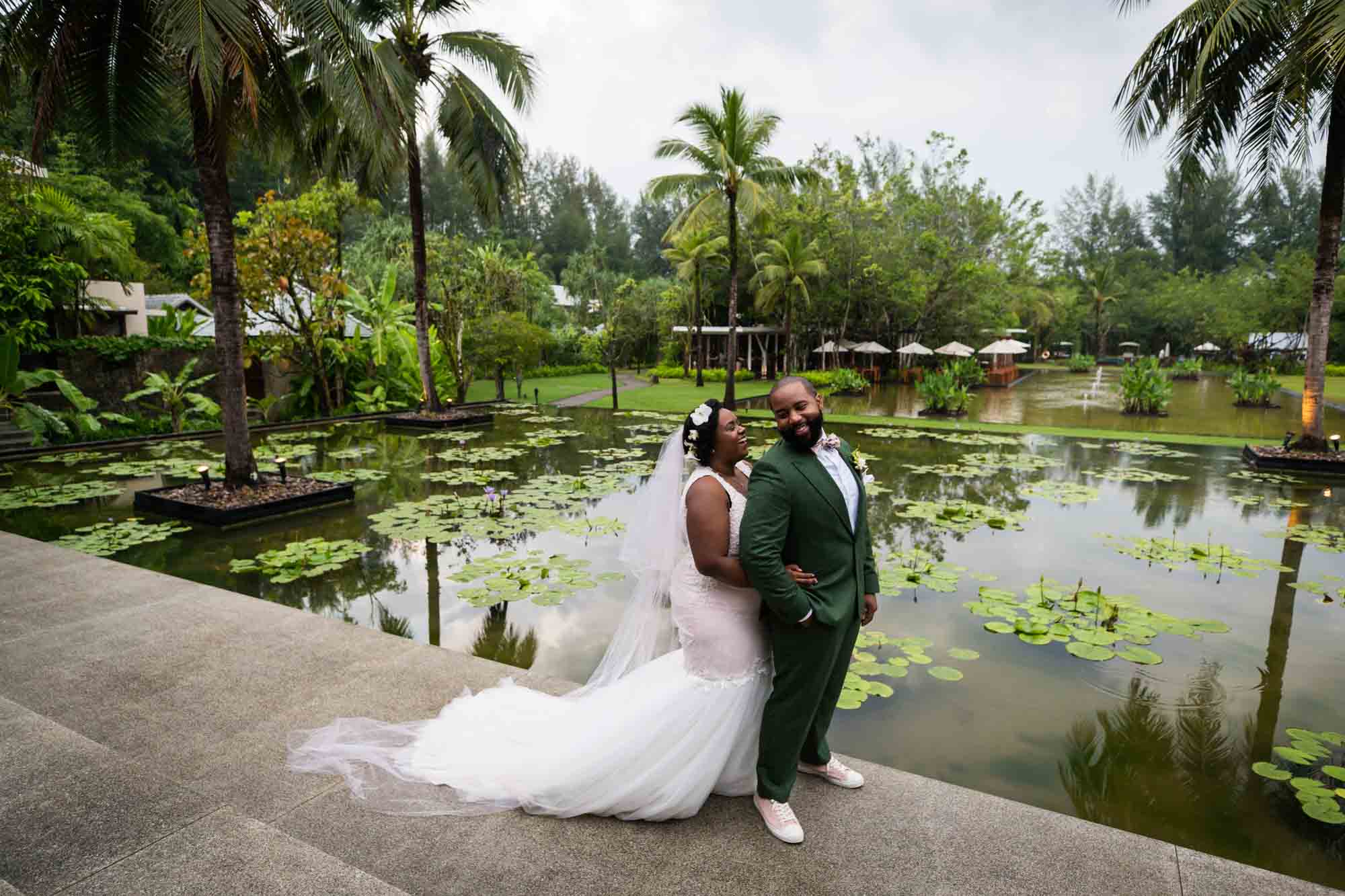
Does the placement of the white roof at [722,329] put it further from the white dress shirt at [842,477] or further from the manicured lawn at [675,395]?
the white dress shirt at [842,477]

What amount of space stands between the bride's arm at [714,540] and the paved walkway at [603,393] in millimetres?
18632

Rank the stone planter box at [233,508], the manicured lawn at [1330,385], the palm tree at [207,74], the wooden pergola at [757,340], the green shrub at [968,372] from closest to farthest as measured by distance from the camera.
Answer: the palm tree at [207,74] < the stone planter box at [233,508] < the manicured lawn at [1330,385] < the green shrub at [968,372] < the wooden pergola at [757,340]

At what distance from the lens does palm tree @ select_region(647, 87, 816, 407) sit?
18125 mm

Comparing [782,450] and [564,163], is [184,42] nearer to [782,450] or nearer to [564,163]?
[782,450]

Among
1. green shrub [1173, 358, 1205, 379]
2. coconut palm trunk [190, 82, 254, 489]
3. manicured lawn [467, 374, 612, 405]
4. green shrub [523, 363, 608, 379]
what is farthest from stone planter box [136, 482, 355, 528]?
green shrub [1173, 358, 1205, 379]

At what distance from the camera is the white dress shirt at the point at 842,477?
2568 mm

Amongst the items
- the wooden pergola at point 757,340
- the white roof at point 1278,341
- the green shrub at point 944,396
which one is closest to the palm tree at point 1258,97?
the green shrub at point 944,396

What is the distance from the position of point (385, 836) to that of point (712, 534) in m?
1.60

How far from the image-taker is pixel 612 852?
96.5 inches

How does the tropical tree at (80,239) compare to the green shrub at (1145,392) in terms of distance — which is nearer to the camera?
the tropical tree at (80,239)

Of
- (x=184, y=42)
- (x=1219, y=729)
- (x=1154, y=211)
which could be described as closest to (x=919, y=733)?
(x=1219, y=729)

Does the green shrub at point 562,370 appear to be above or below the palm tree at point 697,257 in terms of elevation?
below

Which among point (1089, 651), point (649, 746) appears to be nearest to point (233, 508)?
point (649, 746)

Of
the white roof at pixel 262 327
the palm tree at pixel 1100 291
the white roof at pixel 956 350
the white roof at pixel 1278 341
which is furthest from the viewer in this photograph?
the palm tree at pixel 1100 291
